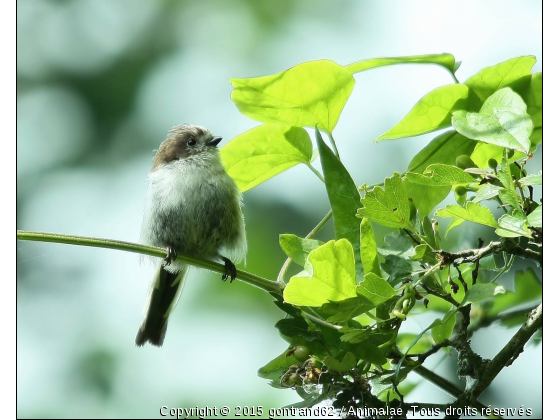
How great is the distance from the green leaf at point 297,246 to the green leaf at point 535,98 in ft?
2.47

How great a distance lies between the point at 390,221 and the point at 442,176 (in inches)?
6.6

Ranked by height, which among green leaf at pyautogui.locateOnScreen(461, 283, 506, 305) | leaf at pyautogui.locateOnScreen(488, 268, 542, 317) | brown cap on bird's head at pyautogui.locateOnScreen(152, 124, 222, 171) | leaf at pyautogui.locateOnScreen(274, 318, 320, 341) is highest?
brown cap on bird's head at pyautogui.locateOnScreen(152, 124, 222, 171)

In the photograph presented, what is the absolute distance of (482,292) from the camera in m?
1.41

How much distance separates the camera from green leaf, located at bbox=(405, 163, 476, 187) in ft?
4.90

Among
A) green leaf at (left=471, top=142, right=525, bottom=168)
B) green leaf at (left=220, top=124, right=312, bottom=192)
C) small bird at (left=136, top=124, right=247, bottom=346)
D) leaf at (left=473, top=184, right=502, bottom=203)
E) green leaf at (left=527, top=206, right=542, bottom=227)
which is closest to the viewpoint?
green leaf at (left=527, top=206, right=542, bottom=227)

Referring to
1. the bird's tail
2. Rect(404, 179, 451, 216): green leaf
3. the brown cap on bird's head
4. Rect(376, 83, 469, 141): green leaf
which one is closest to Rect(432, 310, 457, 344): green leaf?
Rect(404, 179, 451, 216): green leaf

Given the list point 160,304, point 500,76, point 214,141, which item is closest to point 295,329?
point 500,76

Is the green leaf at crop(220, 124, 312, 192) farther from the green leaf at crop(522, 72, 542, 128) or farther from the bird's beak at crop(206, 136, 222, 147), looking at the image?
the bird's beak at crop(206, 136, 222, 147)

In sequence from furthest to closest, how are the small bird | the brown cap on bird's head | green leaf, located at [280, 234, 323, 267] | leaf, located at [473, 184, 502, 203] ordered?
1. the brown cap on bird's head
2. the small bird
3. green leaf, located at [280, 234, 323, 267]
4. leaf, located at [473, 184, 502, 203]

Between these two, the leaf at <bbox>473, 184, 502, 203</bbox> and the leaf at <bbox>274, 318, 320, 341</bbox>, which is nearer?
the leaf at <bbox>473, 184, 502, 203</bbox>

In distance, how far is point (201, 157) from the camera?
4.07 metres

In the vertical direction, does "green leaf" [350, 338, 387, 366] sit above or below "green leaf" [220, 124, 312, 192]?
below

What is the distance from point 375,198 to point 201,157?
8.78 ft

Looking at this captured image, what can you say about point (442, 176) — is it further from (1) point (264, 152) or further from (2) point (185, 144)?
(2) point (185, 144)
